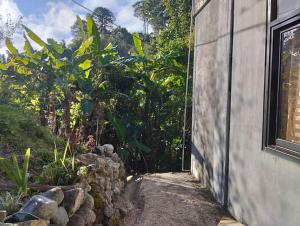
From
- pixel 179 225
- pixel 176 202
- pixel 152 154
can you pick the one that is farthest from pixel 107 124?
pixel 179 225

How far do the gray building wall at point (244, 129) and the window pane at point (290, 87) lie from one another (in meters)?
0.24

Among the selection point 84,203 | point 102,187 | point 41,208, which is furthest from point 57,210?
point 102,187

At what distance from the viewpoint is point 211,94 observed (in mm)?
6012

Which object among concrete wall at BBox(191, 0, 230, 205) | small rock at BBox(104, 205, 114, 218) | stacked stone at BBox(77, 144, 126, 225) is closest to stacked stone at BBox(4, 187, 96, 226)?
stacked stone at BBox(77, 144, 126, 225)

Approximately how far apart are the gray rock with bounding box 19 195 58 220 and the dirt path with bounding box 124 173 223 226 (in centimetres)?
167

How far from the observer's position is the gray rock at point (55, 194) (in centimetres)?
361

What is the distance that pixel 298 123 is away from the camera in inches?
124

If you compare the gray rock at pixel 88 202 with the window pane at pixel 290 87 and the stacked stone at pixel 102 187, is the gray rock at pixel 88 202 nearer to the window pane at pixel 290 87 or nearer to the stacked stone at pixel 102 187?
the stacked stone at pixel 102 187

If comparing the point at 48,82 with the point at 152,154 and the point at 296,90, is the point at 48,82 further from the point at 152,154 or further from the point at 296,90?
the point at 296,90

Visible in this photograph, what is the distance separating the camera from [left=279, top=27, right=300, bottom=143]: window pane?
3173 millimetres

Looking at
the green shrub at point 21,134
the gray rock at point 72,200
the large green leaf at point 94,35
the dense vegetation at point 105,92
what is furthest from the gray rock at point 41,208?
the large green leaf at point 94,35

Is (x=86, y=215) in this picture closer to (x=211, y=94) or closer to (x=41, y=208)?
(x=41, y=208)

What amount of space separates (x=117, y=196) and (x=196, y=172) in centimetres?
190

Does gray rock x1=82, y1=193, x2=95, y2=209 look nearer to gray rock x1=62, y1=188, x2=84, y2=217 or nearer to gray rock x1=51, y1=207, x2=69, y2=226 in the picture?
gray rock x1=62, y1=188, x2=84, y2=217
